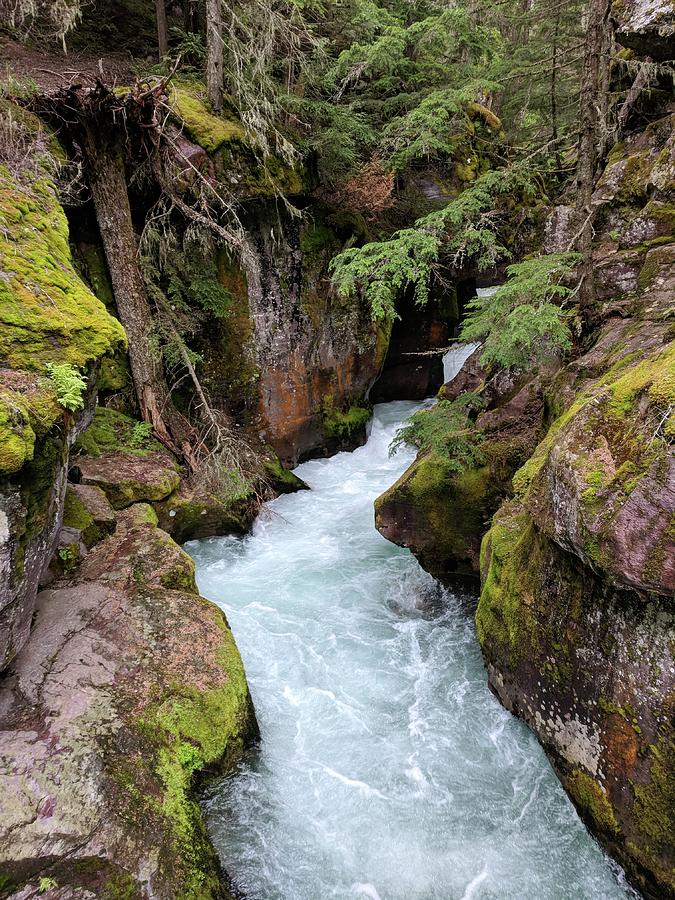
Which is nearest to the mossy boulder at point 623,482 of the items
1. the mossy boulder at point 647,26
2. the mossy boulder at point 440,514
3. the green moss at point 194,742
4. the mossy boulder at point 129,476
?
the mossy boulder at point 440,514

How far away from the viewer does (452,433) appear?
7.98 metres

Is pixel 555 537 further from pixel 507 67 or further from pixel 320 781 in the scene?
pixel 507 67

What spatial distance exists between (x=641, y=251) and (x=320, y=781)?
28.0 feet

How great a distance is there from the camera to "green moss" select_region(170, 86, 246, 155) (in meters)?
9.60

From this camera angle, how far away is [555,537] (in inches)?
179

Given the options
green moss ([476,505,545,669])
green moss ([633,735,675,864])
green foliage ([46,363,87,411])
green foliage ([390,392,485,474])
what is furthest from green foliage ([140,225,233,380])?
green moss ([633,735,675,864])

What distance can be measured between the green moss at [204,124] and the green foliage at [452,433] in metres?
7.24

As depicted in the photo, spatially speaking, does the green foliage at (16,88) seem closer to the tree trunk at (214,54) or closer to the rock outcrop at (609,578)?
the tree trunk at (214,54)

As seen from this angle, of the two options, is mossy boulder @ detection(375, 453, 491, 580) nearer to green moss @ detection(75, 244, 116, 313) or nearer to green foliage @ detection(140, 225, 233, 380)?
green foliage @ detection(140, 225, 233, 380)

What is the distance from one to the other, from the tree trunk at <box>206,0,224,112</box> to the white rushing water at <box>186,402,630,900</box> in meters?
10.1

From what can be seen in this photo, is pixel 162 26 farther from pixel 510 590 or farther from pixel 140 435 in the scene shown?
pixel 510 590

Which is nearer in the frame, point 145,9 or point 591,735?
point 591,735

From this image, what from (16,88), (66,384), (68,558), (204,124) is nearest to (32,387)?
(66,384)

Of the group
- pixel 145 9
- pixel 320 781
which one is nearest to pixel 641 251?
pixel 320 781
